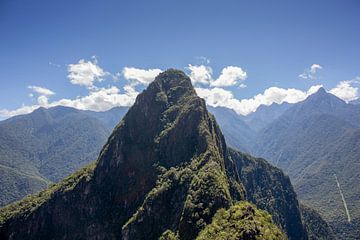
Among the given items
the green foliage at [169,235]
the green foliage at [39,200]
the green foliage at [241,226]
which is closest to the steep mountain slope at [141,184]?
the green foliage at [39,200]

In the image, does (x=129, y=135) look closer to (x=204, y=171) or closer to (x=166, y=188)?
(x=166, y=188)

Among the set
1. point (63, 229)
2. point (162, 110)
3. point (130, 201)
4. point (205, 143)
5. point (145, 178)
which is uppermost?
point (162, 110)

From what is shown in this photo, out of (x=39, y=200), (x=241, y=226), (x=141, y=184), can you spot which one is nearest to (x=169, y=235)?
(x=241, y=226)

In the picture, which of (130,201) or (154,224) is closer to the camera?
(154,224)

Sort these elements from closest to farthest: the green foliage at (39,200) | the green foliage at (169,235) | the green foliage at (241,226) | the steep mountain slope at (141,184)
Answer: the green foliage at (241,226)
the green foliage at (169,235)
the steep mountain slope at (141,184)
the green foliage at (39,200)

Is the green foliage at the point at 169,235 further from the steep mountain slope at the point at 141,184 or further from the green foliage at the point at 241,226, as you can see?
the green foliage at the point at 241,226

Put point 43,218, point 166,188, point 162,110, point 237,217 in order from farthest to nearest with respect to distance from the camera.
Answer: point 162,110 → point 43,218 → point 166,188 → point 237,217

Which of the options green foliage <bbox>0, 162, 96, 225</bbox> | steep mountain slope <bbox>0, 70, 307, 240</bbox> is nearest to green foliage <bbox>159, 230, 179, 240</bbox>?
steep mountain slope <bbox>0, 70, 307, 240</bbox>

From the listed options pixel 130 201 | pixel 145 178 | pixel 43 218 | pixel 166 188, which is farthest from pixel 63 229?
pixel 166 188
